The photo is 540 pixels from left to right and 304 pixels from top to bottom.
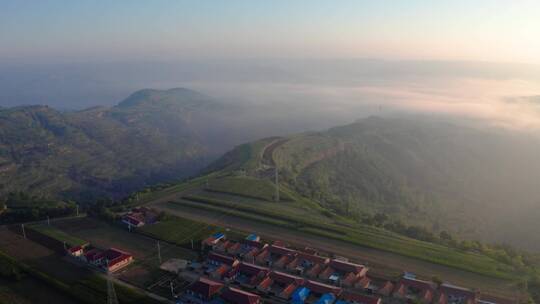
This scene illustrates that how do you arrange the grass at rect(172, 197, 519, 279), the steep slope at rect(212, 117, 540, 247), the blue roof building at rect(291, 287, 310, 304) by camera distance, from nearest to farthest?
the blue roof building at rect(291, 287, 310, 304) < the grass at rect(172, 197, 519, 279) < the steep slope at rect(212, 117, 540, 247)

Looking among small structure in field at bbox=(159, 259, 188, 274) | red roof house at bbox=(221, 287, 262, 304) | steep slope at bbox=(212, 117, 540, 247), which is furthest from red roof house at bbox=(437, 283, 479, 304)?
steep slope at bbox=(212, 117, 540, 247)

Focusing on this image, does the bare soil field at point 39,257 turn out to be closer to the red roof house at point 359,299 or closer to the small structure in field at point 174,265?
the small structure in field at point 174,265

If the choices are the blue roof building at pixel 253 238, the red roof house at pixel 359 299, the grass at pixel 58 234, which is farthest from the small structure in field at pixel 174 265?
the red roof house at pixel 359 299

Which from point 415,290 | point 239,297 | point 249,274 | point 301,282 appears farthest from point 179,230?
point 415,290

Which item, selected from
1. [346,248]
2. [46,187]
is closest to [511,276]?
[346,248]

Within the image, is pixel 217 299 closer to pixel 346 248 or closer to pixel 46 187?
pixel 346 248

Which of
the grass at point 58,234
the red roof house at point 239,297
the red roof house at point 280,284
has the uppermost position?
the red roof house at point 239,297

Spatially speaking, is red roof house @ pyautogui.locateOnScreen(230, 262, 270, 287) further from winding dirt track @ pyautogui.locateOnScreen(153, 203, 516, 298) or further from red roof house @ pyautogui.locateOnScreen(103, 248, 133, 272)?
red roof house @ pyautogui.locateOnScreen(103, 248, 133, 272)
